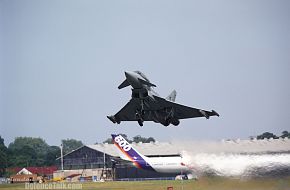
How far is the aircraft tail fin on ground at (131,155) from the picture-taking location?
7862 cm

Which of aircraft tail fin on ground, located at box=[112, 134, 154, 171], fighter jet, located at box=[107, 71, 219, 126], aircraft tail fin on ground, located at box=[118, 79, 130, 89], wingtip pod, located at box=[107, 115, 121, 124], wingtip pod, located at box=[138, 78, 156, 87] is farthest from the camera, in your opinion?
aircraft tail fin on ground, located at box=[112, 134, 154, 171]

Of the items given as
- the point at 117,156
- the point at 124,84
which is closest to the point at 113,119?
the point at 124,84

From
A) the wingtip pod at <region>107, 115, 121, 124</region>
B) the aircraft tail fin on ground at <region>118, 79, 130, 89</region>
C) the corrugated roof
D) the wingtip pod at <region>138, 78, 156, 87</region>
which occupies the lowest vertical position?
the corrugated roof

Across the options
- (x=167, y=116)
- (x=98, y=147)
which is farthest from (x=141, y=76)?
(x=98, y=147)

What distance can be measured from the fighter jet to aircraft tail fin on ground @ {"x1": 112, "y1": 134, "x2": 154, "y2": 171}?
30.7 meters

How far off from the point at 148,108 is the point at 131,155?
34.9 m

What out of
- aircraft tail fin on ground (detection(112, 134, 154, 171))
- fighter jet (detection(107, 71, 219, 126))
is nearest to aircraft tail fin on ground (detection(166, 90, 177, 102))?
fighter jet (detection(107, 71, 219, 126))

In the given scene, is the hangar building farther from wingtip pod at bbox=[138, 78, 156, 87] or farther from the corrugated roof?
wingtip pod at bbox=[138, 78, 156, 87]

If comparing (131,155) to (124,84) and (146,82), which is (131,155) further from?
(146,82)

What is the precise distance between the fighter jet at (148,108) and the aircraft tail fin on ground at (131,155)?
3072 centimetres

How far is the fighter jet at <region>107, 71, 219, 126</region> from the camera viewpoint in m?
43.4

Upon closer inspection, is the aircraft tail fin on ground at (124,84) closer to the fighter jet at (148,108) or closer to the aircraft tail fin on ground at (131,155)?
the fighter jet at (148,108)

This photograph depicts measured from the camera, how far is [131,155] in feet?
262

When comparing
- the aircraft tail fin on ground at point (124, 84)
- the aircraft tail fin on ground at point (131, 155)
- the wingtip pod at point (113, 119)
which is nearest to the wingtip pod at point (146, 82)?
the aircraft tail fin on ground at point (124, 84)
